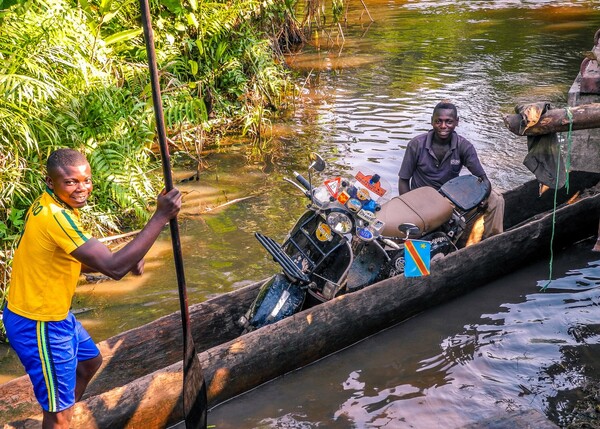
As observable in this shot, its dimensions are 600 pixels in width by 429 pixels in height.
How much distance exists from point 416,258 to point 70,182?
2.63m

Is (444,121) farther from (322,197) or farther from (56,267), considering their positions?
(56,267)

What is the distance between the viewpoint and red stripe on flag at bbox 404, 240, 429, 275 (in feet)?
17.2

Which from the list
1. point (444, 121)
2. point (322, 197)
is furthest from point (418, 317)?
point (444, 121)

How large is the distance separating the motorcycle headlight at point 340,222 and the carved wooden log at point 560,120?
1.27 m

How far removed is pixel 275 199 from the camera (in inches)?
332

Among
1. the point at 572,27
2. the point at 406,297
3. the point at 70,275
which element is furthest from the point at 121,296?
the point at 572,27

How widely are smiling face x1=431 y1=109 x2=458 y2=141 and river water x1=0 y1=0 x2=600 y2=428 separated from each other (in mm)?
1414

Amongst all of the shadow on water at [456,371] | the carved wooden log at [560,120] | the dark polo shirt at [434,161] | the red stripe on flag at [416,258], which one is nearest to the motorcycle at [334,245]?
the red stripe on flag at [416,258]

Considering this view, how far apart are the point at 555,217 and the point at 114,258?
180 inches

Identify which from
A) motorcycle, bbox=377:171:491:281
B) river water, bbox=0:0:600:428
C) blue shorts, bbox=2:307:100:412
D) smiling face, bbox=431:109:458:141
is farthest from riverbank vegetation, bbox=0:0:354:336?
smiling face, bbox=431:109:458:141

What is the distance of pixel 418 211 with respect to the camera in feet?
19.1

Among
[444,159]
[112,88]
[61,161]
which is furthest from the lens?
[112,88]

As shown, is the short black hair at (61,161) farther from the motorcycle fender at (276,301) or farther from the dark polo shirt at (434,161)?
the dark polo shirt at (434,161)

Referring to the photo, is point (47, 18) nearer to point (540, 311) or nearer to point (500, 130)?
point (540, 311)
